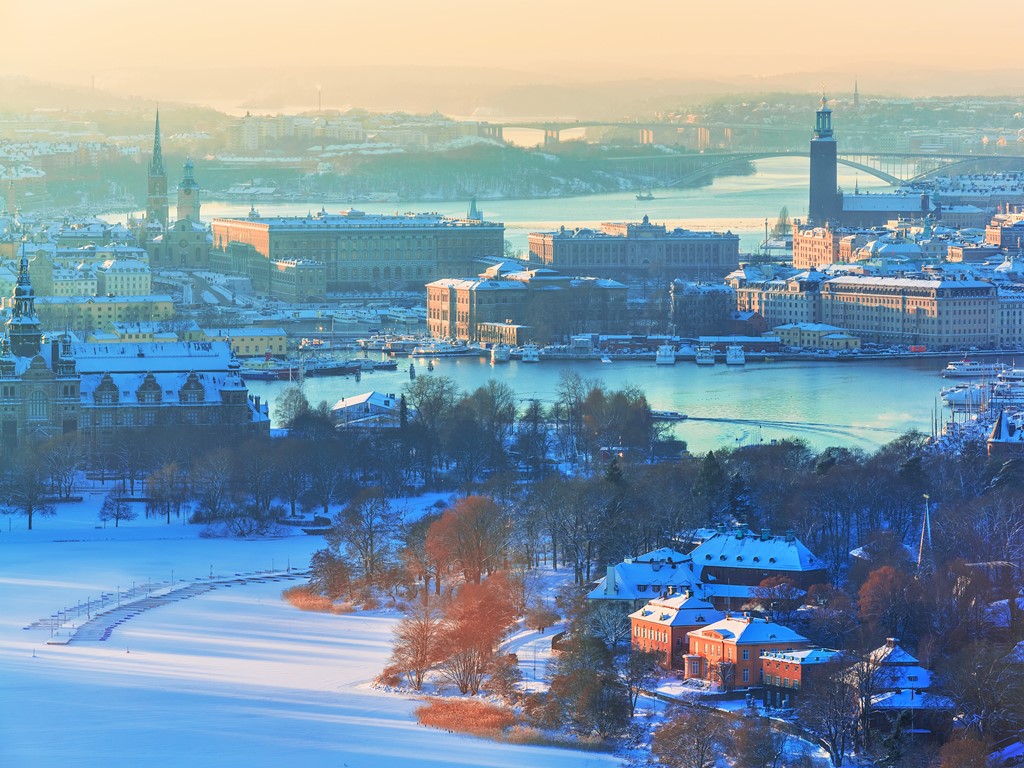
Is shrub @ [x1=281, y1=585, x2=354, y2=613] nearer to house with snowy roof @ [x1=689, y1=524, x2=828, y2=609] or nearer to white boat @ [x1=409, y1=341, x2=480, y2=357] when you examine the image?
house with snowy roof @ [x1=689, y1=524, x2=828, y2=609]

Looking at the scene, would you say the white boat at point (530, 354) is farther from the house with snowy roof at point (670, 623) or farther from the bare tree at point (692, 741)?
the bare tree at point (692, 741)

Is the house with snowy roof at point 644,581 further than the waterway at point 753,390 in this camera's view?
No

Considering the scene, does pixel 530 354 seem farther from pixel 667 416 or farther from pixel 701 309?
pixel 667 416

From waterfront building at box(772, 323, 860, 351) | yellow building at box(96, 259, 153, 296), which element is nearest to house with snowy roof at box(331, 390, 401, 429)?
waterfront building at box(772, 323, 860, 351)

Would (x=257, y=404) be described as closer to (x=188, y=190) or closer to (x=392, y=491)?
(x=392, y=491)

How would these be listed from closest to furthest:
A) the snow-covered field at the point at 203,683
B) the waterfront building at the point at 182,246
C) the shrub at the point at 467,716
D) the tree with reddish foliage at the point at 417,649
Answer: the snow-covered field at the point at 203,683 < the shrub at the point at 467,716 < the tree with reddish foliage at the point at 417,649 < the waterfront building at the point at 182,246

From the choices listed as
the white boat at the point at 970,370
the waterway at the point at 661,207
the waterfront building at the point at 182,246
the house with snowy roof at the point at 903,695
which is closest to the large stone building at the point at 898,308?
the white boat at the point at 970,370
